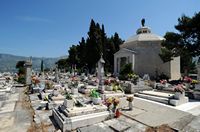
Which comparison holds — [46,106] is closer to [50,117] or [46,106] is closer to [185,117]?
[50,117]

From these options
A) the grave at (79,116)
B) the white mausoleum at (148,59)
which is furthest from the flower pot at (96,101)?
the white mausoleum at (148,59)

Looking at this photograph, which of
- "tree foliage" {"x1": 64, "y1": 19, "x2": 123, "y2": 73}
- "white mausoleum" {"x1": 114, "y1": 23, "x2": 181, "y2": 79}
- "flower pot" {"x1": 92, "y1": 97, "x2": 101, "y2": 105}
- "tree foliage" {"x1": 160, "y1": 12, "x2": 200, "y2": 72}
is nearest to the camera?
"flower pot" {"x1": 92, "y1": 97, "x2": 101, "y2": 105}

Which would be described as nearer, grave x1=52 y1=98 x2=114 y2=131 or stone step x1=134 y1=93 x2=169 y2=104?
grave x1=52 y1=98 x2=114 y2=131

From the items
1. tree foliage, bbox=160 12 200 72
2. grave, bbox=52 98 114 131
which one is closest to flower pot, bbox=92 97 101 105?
grave, bbox=52 98 114 131

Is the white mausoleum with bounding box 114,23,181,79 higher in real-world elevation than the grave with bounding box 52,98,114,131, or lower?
higher

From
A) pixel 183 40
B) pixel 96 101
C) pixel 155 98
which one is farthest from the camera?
pixel 183 40

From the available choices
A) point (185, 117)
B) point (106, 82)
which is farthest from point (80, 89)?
point (185, 117)

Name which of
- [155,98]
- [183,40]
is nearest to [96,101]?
[155,98]

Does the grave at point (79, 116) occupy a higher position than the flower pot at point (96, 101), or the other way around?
the flower pot at point (96, 101)

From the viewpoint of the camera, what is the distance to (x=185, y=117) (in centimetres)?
634

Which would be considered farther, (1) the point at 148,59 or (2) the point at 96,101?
(1) the point at 148,59

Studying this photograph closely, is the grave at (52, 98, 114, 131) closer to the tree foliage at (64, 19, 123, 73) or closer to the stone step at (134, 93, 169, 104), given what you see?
the stone step at (134, 93, 169, 104)

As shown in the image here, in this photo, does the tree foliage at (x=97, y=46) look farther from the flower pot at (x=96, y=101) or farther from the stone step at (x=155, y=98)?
the flower pot at (x=96, y=101)

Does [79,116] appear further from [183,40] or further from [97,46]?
[97,46]
